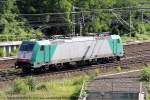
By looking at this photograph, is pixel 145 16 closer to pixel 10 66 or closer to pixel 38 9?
pixel 38 9

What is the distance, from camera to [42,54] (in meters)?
36.0

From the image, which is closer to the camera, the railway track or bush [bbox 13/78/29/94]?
bush [bbox 13/78/29/94]

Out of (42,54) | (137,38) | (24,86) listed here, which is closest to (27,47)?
(42,54)

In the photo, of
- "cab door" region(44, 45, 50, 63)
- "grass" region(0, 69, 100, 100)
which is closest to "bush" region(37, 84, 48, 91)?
"grass" region(0, 69, 100, 100)

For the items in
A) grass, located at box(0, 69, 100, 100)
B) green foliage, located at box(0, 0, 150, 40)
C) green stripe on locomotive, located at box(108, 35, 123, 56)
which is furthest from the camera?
green foliage, located at box(0, 0, 150, 40)

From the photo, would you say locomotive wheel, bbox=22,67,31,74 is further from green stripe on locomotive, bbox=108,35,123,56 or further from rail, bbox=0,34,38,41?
rail, bbox=0,34,38,41

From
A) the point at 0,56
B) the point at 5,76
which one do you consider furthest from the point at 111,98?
the point at 0,56

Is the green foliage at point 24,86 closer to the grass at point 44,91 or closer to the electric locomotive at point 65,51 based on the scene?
the grass at point 44,91

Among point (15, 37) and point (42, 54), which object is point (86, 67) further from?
point (15, 37)

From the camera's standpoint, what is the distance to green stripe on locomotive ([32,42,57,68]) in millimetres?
35500

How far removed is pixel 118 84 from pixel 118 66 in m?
11.4

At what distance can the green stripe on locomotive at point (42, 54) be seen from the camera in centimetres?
3550

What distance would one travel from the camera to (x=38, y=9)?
6228cm

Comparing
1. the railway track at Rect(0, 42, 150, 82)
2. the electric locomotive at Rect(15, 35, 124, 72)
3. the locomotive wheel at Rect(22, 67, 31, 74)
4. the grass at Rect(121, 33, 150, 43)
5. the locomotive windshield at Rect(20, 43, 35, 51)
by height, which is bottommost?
the grass at Rect(121, 33, 150, 43)
